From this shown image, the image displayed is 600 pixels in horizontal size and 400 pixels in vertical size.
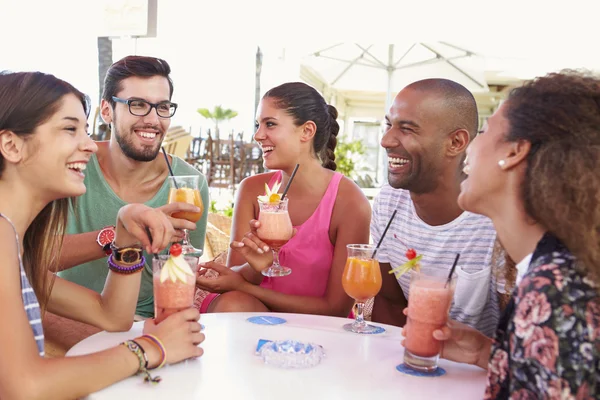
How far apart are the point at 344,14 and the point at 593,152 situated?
16.6 ft

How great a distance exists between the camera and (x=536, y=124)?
4.78 feet

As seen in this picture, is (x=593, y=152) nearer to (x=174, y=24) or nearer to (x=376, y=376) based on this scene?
(x=376, y=376)

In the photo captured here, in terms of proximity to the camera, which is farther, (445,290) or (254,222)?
(254,222)

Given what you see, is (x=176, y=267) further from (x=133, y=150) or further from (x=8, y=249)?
(x=133, y=150)

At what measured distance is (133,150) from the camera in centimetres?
320

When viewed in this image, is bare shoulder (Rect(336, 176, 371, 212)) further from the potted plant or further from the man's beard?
the potted plant

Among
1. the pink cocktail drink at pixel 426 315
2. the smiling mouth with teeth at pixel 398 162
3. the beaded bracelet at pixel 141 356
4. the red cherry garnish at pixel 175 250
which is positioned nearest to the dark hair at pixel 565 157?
the pink cocktail drink at pixel 426 315

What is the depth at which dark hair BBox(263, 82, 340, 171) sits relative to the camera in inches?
129

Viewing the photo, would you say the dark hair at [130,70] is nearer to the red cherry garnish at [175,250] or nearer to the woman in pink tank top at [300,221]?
the woman in pink tank top at [300,221]

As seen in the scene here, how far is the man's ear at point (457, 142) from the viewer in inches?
111

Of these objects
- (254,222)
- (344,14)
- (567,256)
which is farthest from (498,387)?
(344,14)

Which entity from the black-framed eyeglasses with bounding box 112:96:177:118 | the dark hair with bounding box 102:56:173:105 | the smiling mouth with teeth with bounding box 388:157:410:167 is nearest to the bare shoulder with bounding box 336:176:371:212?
the smiling mouth with teeth with bounding box 388:157:410:167

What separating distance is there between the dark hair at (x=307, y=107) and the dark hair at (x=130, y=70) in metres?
0.61

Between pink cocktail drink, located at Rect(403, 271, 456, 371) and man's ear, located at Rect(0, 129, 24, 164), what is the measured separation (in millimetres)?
1205
